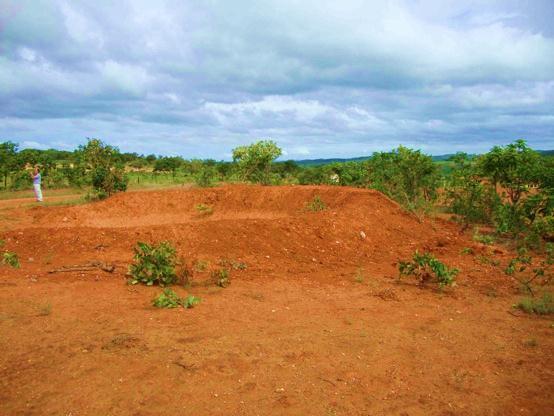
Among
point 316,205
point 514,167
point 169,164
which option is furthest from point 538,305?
point 169,164

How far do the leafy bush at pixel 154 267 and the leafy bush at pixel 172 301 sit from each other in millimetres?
743

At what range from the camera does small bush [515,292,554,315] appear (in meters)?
4.85

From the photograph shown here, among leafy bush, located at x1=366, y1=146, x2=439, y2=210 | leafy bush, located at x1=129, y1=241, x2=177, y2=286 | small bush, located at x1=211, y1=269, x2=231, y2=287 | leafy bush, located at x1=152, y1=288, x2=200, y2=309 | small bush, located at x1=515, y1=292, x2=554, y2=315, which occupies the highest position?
leafy bush, located at x1=366, y1=146, x2=439, y2=210

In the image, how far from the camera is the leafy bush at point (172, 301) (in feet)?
15.5

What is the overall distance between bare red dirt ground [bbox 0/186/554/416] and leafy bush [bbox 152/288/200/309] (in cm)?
11

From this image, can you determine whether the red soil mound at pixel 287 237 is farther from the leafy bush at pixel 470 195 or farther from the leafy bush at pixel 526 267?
the leafy bush at pixel 526 267

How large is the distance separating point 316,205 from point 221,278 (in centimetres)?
600

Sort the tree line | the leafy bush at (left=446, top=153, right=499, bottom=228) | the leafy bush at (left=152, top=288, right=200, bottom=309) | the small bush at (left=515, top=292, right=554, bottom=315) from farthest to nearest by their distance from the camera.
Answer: the leafy bush at (left=446, top=153, right=499, bottom=228) < the tree line < the small bush at (left=515, top=292, right=554, bottom=315) < the leafy bush at (left=152, top=288, right=200, bottom=309)

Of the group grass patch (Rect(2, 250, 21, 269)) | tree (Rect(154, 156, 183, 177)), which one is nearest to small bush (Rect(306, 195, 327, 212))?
grass patch (Rect(2, 250, 21, 269))

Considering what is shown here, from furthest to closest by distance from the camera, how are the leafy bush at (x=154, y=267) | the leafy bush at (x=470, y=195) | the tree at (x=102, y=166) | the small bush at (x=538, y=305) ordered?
the tree at (x=102, y=166) → the leafy bush at (x=470, y=195) → the leafy bush at (x=154, y=267) → the small bush at (x=538, y=305)

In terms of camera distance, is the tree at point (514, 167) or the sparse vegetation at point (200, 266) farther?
the tree at point (514, 167)

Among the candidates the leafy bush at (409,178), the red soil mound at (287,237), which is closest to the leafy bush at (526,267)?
the red soil mound at (287,237)

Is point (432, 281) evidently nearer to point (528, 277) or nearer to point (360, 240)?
point (528, 277)

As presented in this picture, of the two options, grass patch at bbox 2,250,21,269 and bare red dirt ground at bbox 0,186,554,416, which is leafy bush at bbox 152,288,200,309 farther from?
grass patch at bbox 2,250,21,269
